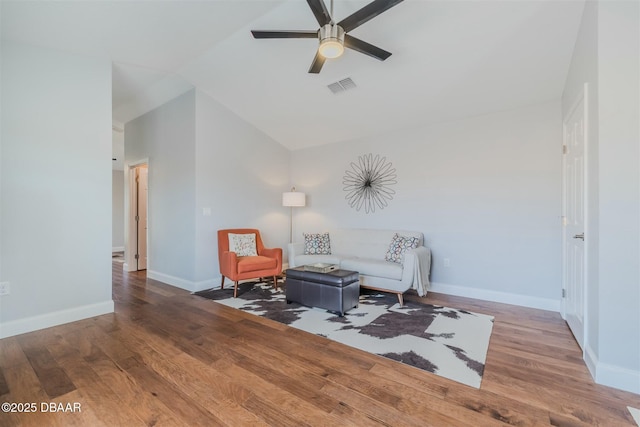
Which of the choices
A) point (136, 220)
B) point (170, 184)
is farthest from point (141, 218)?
point (170, 184)

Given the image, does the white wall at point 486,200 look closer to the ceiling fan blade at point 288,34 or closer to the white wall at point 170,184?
the ceiling fan blade at point 288,34

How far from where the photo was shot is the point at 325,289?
3258 millimetres

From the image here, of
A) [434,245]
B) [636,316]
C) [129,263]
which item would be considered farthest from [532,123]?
[129,263]

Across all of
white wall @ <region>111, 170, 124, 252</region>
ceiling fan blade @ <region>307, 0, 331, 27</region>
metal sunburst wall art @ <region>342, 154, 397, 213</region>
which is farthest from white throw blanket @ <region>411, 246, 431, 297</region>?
white wall @ <region>111, 170, 124, 252</region>

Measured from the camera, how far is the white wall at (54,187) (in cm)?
265

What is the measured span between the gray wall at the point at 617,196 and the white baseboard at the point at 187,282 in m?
4.25

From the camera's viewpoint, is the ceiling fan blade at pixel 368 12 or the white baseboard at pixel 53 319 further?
the white baseboard at pixel 53 319

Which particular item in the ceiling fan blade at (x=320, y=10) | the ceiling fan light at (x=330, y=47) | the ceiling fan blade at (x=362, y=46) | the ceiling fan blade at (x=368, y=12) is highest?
the ceiling fan blade at (x=320, y=10)

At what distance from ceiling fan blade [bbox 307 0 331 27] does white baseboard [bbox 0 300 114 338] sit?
3.59m

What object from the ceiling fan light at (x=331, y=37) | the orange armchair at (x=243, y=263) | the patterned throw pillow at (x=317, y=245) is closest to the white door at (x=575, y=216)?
the ceiling fan light at (x=331, y=37)

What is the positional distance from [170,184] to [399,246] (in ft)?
12.0

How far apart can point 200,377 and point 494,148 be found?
4.06 meters

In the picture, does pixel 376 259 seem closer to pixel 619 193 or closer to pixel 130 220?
pixel 619 193

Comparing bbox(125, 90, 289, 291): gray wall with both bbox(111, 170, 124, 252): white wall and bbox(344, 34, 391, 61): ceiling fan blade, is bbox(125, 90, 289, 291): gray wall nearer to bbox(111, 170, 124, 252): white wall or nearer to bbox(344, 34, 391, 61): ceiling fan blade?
bbox(344, 34, 391, 61): ceiling fan blade
